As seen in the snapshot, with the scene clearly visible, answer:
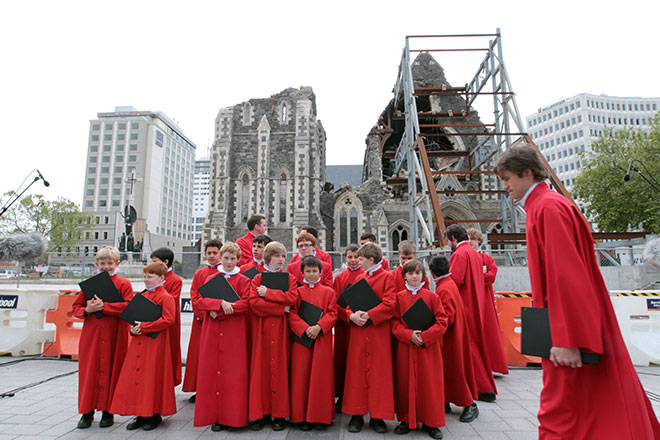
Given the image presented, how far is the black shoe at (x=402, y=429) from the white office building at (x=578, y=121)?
80686mm

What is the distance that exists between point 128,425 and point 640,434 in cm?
427

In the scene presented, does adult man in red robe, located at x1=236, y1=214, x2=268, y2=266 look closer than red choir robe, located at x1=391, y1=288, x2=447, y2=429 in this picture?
No

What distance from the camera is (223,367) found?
12.3ft

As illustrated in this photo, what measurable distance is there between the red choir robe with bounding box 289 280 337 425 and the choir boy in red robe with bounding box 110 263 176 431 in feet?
4.33

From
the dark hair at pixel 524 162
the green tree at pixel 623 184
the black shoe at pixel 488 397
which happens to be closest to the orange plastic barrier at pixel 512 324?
the black shoe at pixel 488 397

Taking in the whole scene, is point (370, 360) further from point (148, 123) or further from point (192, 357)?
point (148, 123)

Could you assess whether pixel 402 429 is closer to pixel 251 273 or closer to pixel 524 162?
pixel 251 273

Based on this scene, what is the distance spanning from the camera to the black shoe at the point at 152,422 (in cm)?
370

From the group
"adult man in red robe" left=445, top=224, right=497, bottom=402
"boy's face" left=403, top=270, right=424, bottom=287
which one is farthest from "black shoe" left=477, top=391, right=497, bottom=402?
"boy's face" left=403, top=270, right=424, bottom=287

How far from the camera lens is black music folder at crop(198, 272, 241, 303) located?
3.82 meters

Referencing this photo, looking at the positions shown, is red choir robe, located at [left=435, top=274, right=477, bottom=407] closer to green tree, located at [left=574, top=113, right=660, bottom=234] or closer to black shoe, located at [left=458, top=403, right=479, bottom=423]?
black shoe, located at [left=458, top=403, right=479, bottom=423]

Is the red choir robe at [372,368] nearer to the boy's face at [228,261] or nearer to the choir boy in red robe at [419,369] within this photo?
the choir boy in red robe at [419,369]

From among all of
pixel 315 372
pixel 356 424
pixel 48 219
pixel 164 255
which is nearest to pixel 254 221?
pixel 164 255

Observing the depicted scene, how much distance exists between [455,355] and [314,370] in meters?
1.64
